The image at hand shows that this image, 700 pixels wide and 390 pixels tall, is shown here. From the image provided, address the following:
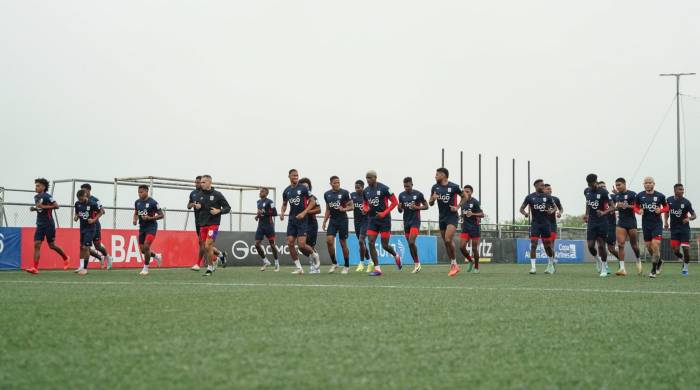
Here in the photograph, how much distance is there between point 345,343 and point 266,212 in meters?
17.0

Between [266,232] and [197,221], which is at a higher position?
[197,221]

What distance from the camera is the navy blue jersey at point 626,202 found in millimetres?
17766

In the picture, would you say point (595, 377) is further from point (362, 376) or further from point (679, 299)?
point (679, 299)

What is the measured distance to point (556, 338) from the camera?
554 cm

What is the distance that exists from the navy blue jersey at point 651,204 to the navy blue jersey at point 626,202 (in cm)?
15

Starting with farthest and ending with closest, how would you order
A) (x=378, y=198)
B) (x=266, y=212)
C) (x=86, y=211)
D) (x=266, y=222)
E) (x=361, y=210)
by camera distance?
1. (x=266, y=222)
2. (x=266, y=212)
3. (x=361, y=210)
4. (x=86, y=211)
5. (x=378, y=198)

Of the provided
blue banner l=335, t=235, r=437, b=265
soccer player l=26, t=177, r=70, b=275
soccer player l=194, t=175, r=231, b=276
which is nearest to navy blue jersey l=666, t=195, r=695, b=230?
soccer player l=194, t=175, r=231, b=276

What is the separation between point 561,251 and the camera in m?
39.5

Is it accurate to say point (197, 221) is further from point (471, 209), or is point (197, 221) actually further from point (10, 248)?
point (471, 209)

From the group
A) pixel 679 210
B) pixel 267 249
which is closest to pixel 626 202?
pixel 679 210

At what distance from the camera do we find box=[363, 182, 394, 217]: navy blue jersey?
1842cm

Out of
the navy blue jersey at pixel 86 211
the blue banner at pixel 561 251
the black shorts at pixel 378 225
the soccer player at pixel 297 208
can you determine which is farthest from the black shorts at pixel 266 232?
the blue banner at pixel 561 251

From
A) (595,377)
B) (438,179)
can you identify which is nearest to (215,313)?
(595,377)

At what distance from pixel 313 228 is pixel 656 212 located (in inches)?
324
